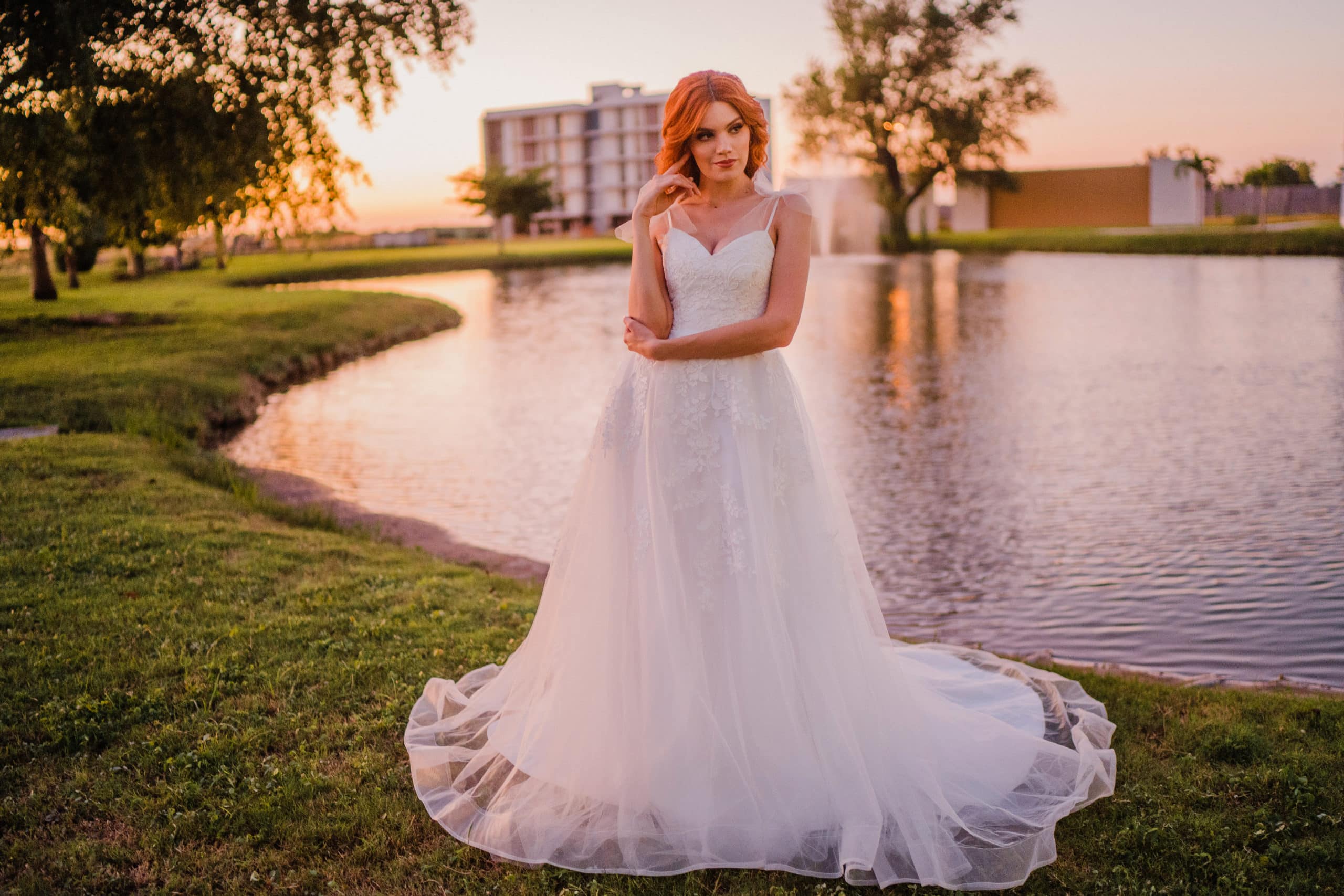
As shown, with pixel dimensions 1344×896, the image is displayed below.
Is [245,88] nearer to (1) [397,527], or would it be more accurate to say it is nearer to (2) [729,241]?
(1) [397,527]

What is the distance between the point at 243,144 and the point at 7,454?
22.0 ft

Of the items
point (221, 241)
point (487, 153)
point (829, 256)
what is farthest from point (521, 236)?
point (221, 241)

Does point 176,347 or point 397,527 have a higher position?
point 176,347

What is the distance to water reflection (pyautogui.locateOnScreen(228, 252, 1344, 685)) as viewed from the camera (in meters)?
6.82

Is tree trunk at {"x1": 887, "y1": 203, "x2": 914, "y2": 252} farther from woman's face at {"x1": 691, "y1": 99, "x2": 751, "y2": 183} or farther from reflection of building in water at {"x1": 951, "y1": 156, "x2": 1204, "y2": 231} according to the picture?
woman's face at {"x1": 691, "y1": 99, "x2": 751, "y2": 183}

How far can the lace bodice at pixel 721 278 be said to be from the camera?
3.61 metres

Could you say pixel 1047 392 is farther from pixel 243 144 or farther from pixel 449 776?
pixel 449 776

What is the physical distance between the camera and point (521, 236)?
87.9m

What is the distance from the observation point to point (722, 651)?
3.52 m

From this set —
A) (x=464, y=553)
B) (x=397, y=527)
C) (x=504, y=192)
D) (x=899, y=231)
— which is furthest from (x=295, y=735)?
(x=504, y=192)

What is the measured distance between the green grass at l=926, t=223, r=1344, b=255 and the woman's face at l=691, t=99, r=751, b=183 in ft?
130

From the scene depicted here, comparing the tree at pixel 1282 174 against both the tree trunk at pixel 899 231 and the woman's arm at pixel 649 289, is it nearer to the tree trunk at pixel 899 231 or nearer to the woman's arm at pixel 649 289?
the tree trunk at pixel 899 231

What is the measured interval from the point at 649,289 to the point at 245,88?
42.2 feet

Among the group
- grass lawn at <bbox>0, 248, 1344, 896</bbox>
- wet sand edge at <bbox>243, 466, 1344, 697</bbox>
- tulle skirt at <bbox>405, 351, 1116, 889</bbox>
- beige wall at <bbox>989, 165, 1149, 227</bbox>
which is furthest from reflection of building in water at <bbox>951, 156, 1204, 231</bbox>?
tulle skirt at <bbox>405, 351, 1116, 889</bbox>
